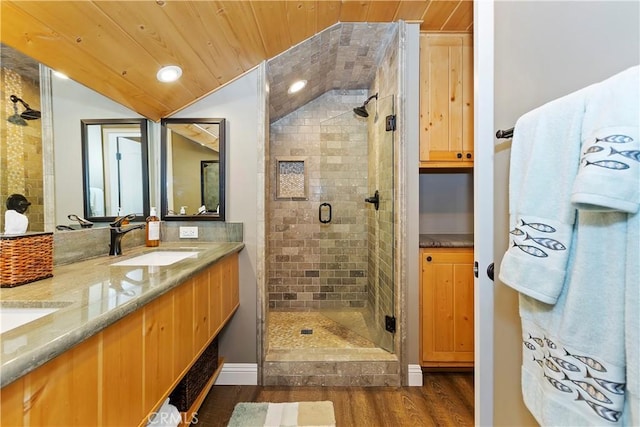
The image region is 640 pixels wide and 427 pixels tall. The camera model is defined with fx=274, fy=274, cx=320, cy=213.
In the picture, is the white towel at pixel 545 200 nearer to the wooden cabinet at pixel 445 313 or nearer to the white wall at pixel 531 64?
the white wall at pixel 531 64

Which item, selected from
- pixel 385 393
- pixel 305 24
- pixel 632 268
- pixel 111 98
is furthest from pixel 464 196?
pixel 111 98

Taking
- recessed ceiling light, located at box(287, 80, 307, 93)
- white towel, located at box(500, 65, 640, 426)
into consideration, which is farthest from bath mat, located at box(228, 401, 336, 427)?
recessed ceiling light, located at box(287, 80, 307, 93)

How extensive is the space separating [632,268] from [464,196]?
2063 mm

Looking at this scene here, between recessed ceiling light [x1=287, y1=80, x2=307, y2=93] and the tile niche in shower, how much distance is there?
0.74 m

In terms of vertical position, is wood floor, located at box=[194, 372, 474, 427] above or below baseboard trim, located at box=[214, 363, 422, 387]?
below

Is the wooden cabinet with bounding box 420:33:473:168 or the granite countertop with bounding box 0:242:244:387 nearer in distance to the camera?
the granite countertop with bounding box 0:242:244:387

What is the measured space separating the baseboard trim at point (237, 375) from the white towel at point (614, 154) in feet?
6.51

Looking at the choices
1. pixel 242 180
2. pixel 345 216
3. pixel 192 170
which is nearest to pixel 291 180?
pixel 345 216

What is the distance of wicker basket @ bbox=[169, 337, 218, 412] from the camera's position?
1346mm

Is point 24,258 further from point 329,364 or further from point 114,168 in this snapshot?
point 329,364

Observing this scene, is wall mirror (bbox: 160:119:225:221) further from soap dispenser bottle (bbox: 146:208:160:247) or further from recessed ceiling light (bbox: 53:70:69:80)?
recessed ceiling light (bbox: 53:70:69:80)

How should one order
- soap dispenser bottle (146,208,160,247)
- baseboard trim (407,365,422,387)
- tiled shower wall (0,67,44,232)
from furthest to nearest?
baseboard trim (407,365,422,387)
soap dispenser bottle (146,208,160,247)
tiled shower wall (0,67,44,232)

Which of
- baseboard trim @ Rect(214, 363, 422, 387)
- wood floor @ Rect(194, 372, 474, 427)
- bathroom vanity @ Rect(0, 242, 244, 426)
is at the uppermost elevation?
bathroom vanity @ Rect(0, 242, 244, 426)

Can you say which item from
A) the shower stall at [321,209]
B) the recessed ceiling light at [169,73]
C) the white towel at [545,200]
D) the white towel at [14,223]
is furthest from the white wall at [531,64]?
the shower stall at [321,209]
